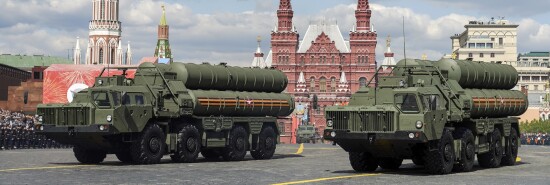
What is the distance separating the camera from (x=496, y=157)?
26938 millimetres

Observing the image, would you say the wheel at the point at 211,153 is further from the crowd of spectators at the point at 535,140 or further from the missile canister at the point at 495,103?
the crowd of spectators at the point at 535,140

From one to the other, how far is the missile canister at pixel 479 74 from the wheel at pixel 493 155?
5.01 feet

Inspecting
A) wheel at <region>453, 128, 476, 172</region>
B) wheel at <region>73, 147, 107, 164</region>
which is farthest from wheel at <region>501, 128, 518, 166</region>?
wheel at <region>73, 147, 107, 164</region>

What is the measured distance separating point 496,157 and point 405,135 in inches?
228

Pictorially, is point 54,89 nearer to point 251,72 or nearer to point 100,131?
point 251,72

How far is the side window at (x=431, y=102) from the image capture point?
75.3 ft

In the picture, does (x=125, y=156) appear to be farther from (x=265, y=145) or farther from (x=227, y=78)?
(x=265, y=145)

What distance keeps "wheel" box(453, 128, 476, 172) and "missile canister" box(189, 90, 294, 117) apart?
878 cm

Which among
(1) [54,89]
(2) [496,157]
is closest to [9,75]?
(1) [54,89]

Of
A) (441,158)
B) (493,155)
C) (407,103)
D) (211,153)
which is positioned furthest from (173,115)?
(493,155)

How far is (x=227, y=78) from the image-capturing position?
3123 centimetres

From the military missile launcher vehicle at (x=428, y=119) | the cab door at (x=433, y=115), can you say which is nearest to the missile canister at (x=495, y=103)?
the military missile launcher vehicle at (x=428, y=119)

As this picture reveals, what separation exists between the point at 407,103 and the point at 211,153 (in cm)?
1082

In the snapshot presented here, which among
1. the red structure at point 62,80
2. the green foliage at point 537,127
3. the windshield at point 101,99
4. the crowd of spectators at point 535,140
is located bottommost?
the crowd of spectators at point 535,140
